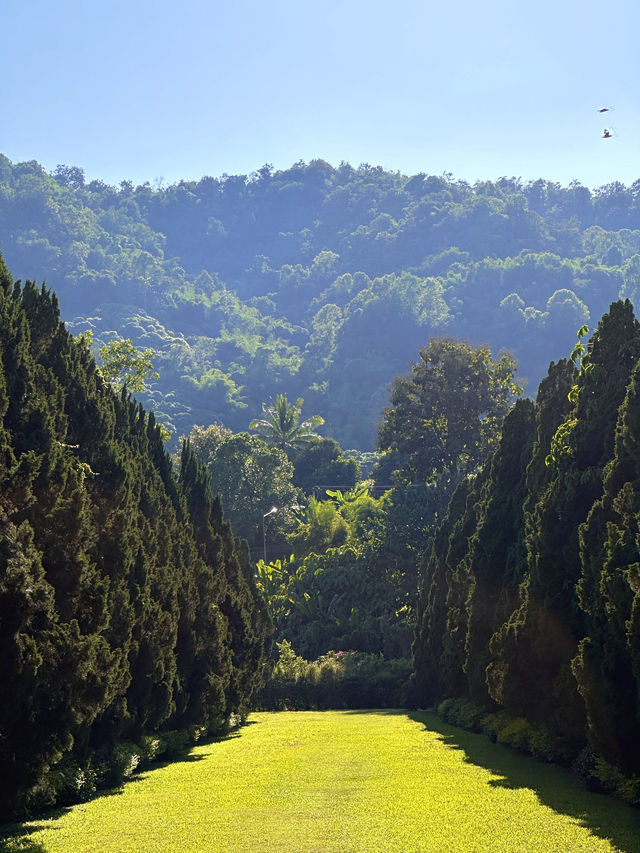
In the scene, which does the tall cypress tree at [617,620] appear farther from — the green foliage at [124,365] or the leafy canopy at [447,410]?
the leafy canopy at [447,410]

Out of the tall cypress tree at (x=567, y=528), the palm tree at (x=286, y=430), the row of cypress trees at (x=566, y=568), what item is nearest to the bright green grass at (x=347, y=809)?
the row of cypress trees at (x=566, y=568)

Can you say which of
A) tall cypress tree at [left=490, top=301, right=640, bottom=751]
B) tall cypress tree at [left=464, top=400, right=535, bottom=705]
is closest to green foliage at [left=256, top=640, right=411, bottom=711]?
tall cypress tree at [left=464, top=400, right=535, bottom=705]

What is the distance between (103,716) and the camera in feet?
59.1

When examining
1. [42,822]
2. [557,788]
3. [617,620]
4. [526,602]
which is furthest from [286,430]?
[42,822]

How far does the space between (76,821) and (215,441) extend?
62.1 meters

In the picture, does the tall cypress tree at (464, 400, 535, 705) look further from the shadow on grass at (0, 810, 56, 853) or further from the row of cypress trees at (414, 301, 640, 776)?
the shadow on grass at (0, 810, 56, 853)

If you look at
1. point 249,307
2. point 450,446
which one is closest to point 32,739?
point 450,446

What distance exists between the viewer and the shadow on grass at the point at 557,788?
12852 mm

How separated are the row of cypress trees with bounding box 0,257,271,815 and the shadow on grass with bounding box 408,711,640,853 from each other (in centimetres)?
623

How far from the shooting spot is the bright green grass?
479 inches

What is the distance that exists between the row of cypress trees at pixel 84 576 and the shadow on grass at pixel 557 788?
20.4ft

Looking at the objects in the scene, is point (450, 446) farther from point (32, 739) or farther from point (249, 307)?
point (249, 307)

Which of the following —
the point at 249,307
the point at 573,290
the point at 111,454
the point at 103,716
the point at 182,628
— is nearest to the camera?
the point at 103,716

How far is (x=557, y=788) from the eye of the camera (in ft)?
54.1
